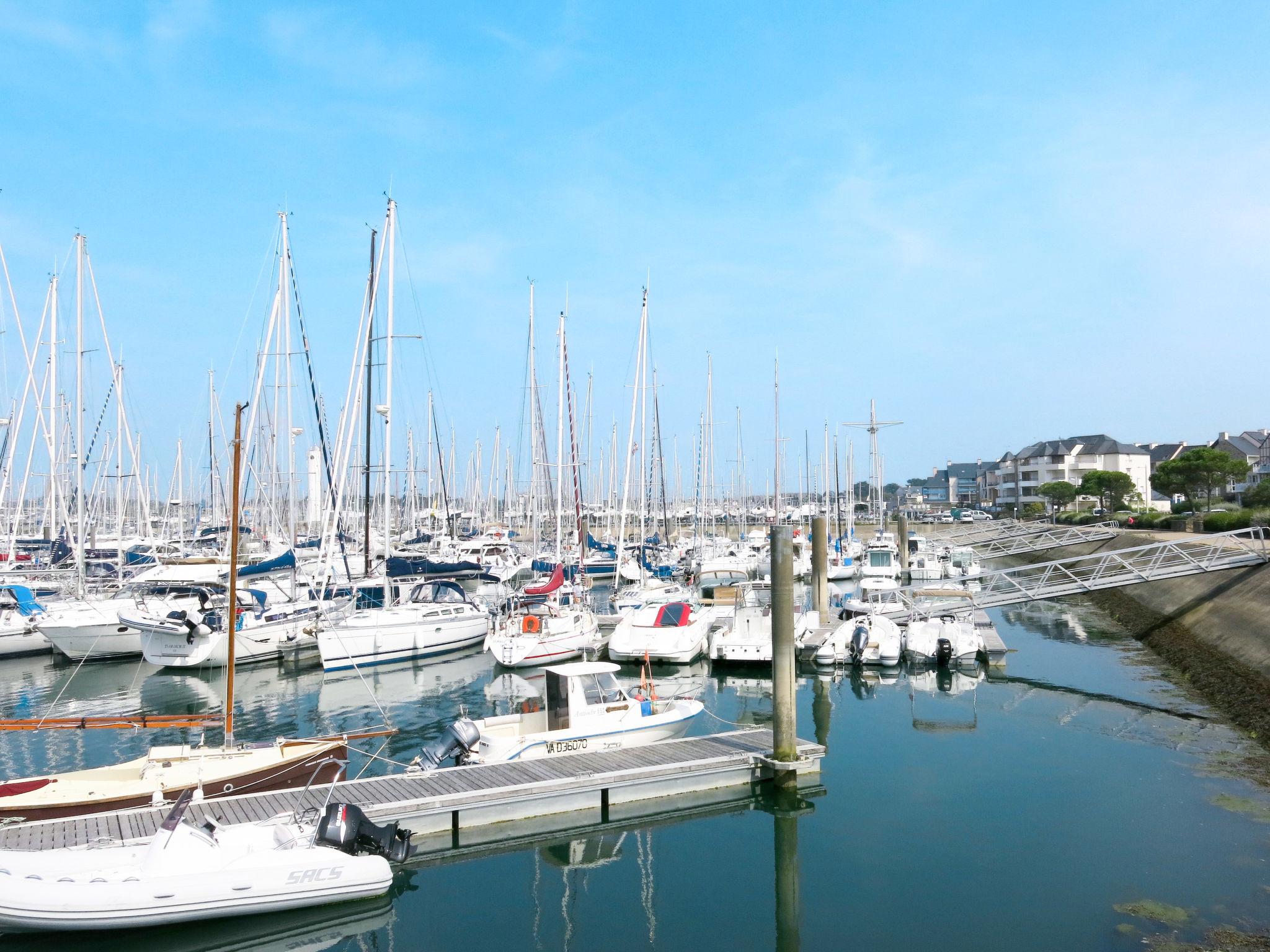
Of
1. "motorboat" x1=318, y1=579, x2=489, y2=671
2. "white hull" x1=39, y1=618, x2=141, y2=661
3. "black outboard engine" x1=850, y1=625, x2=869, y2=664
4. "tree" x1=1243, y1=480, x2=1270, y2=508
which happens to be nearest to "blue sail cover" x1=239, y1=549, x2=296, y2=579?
"motorboat" x1=318, y1=579, x2=489, y2=671

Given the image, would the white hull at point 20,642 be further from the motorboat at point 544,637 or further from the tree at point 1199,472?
the tree at point 1199,472

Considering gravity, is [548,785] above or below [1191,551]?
below

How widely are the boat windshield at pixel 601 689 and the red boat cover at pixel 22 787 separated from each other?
404 inches

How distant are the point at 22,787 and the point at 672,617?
866 inches

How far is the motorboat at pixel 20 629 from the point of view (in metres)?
35.8

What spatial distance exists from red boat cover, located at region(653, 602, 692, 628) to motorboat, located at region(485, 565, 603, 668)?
8.14 ft

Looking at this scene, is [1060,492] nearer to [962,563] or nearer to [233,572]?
[962,563]

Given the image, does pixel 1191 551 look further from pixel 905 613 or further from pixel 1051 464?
pixel 1051 464

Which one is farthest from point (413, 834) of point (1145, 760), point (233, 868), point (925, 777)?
point (1145, 760)

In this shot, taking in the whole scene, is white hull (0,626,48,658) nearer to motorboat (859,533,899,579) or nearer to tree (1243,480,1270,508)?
motorboat (859,533,899,579)

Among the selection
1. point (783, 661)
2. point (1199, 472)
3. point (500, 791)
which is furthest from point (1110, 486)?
point (500, 791)

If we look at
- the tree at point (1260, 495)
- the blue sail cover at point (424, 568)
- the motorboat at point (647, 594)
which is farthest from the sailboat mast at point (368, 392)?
the tree at point (1260, 495)

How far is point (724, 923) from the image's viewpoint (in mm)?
13414

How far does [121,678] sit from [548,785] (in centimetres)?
2305
